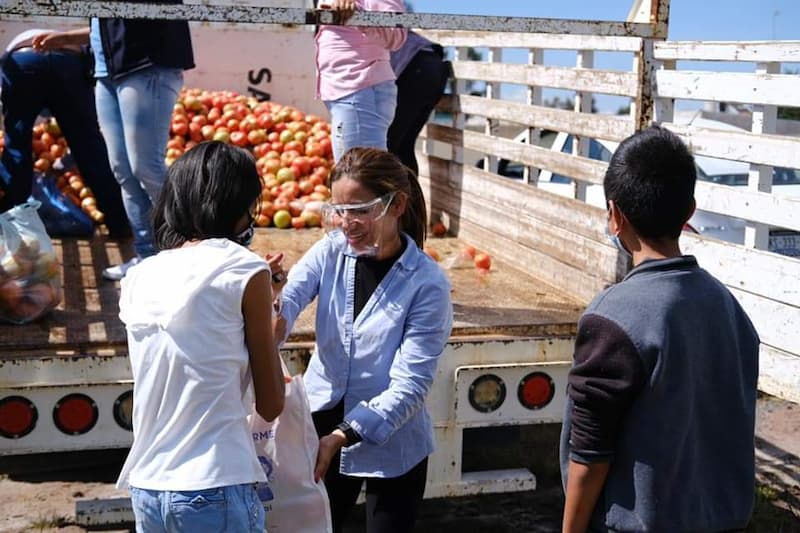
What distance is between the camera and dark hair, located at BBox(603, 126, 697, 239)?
6.79ft

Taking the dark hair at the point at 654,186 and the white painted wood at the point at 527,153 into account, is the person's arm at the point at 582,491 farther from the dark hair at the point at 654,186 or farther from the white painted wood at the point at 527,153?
the white painted wood at the point at 527,153

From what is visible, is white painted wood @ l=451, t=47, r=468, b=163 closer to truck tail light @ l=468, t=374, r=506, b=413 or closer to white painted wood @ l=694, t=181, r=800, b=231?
white painted wood @ l=694, t=181, r=800, b=231

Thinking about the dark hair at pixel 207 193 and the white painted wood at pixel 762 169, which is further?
the white painted wood at pixel 762 169

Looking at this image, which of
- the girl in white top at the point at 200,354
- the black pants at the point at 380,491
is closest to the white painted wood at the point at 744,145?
the black pants at the point at 380,491

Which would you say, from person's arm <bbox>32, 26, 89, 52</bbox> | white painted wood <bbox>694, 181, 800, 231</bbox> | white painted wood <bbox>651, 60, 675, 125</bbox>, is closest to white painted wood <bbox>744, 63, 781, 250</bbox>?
white painted wood <bbox>694, 181, 800, 231</bbox>

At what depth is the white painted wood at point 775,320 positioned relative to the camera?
4.04 m

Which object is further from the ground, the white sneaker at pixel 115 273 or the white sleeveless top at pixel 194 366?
the white sleeveless top at pixel 194 366

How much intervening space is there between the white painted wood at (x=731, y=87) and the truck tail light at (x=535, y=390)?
126 centimetres

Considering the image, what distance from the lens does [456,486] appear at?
147 inches

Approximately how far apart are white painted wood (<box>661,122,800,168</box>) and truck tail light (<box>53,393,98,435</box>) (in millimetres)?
2394

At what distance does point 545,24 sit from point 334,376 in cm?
163

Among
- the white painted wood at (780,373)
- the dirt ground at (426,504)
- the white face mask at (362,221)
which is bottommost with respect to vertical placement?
the dirt ground at (426,504)

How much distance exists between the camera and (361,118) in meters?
4.35

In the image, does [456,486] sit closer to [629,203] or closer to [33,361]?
A: [33,361]
